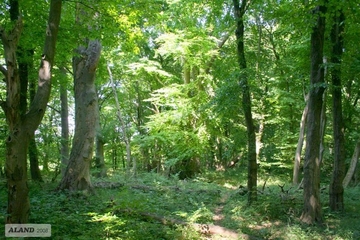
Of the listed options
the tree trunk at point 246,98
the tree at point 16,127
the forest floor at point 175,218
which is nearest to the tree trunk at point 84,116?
the forest floor at point 175,218

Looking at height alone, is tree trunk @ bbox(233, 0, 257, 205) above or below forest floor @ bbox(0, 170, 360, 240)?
above

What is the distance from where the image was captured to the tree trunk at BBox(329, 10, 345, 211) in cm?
912

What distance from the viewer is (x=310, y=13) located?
770 centimetres

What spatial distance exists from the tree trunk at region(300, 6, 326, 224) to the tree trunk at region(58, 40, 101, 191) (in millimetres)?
6132

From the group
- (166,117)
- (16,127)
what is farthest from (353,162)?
(16,127)

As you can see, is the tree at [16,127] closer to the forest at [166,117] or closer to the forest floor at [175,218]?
the forest at [166,117]

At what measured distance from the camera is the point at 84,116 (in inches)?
353

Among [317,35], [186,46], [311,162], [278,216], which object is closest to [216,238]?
[278,216]

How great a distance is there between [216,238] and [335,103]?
6121 millimetres

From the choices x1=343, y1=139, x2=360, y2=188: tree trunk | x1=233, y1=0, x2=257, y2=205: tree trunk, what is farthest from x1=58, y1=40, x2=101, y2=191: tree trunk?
x1=343, y1=139, x2=360, y2=188: tree trunk

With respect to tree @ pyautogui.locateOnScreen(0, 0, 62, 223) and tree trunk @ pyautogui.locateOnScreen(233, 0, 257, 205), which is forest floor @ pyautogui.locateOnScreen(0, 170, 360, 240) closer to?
tree trunk @ pyautogui.locateOnScreen(233, 0, 257, 205)

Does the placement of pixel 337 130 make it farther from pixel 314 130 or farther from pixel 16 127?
pixel 16 127

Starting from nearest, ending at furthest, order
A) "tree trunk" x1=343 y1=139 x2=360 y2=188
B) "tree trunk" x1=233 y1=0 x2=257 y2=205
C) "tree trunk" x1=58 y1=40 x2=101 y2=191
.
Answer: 1. "tree trunk" x1=58 y1=40 x2=101 y2=191
2. "tree trunk" x1=233 y1=0 x2=257 y2=205
3. "tree trunk" x1=343 y1=139 x2=360 y2=188

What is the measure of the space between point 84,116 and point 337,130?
8064 millimetres
